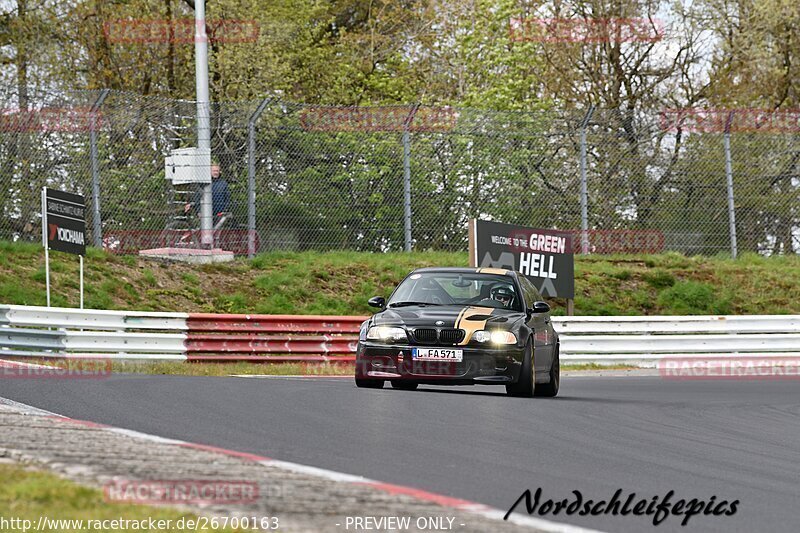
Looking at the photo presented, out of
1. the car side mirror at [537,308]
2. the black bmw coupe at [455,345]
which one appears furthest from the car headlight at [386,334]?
the car side mirror at [537,308]

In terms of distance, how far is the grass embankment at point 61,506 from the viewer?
206 inches

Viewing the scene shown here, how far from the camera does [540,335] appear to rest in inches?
565

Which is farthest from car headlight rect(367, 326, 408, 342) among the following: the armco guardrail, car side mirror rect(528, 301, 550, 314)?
the armco guardrail

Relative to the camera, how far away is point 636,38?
1412 inches

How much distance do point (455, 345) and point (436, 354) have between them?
22cm

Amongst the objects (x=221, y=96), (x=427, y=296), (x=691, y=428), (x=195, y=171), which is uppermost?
(x=221, y=96)

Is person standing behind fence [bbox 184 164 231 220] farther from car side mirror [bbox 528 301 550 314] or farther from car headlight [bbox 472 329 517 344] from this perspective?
car headlight [bbox 472 329 517 344]

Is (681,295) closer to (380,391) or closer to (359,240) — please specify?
(359,240)

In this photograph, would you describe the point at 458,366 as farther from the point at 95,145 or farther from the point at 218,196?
the point at 95,145

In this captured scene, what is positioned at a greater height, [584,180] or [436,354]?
[584,180]

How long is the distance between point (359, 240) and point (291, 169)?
75.0 inches

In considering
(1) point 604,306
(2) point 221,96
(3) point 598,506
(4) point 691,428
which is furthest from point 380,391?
(2) point 221,96

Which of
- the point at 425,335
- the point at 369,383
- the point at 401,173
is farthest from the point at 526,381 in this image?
the point at 401,173

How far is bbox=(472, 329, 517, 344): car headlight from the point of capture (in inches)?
524
